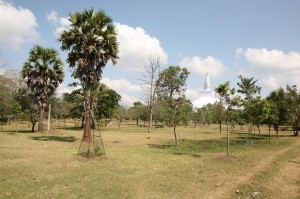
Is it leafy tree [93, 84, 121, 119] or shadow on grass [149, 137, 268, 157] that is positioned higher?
leafy tree [93, 84, 121, 119]

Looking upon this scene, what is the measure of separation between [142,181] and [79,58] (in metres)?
15.4

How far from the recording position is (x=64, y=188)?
35.5 ft

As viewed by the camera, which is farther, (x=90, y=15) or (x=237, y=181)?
(x=90, y=15)

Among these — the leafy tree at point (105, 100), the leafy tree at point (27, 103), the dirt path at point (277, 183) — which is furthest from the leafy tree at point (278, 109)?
the leafy tree at point (27, 103)

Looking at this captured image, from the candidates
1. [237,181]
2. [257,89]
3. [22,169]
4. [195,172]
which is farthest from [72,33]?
[257,89]

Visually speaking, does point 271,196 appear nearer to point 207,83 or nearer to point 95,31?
point 95,31

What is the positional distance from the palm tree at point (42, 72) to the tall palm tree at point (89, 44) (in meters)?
11.2

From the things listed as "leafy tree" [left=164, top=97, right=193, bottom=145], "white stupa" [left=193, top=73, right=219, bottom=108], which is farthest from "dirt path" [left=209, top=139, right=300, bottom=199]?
"white stupa" [left=193, top=73, right=219, bottom=108]

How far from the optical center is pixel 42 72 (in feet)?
117

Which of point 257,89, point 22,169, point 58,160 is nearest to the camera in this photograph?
point 22,169

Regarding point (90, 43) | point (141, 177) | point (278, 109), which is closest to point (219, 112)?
point (278, 109)

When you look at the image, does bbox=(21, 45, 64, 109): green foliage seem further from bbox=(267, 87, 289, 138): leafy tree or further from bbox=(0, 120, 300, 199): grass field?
bbox=(267, 87, 289, 138): leafy tree

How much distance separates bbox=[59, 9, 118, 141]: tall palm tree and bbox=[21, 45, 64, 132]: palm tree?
11245mm

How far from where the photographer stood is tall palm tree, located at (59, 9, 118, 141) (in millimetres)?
24219
